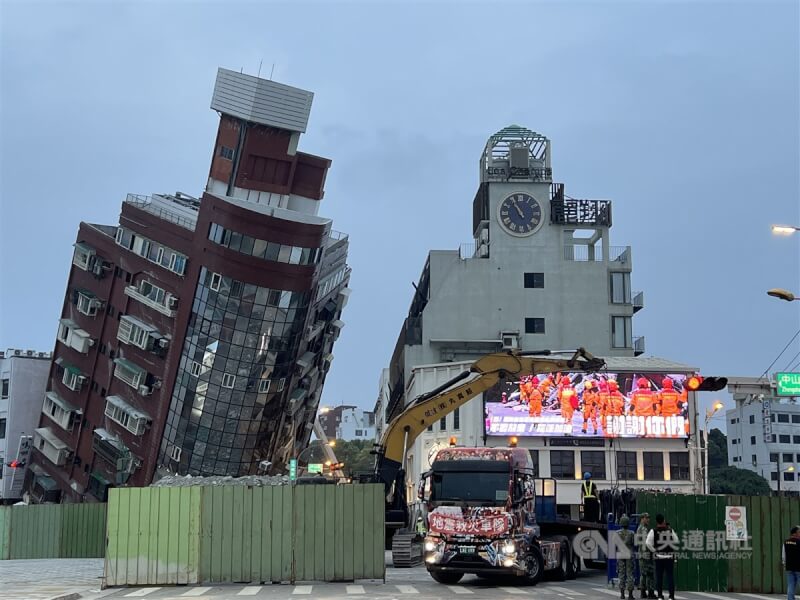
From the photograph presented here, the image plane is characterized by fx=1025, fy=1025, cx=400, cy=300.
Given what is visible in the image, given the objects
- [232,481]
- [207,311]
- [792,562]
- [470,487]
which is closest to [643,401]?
[232,481]

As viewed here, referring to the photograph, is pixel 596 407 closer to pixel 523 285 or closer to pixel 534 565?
pixel 523 285

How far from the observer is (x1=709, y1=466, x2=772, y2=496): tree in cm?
12106

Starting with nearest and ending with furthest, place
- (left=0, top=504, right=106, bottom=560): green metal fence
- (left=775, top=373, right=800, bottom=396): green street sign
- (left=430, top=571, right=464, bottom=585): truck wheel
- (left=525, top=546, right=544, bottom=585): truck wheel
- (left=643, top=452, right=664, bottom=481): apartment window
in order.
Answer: (left=525, top=546, right=544, bottom=585): truck wheel < (left=430, top=571, right=464, bottom=585): truck wheel < (left=775, top=373, right=800, bottom=396): green street sign < (left=0, top=504, right=106, bottom=560): green metal fence < (left=643, top=452, right=664, bottom=481): apartment window

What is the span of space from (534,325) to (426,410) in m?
53.7

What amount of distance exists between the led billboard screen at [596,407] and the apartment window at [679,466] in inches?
58.5

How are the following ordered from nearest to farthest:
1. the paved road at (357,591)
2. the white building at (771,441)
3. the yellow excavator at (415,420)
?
the paved road at (357,591)
the yellow excavator at (415,420)
the white building at (771,441)

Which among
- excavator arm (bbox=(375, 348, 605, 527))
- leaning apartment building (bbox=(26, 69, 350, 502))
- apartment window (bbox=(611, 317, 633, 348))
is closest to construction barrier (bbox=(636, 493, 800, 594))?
excavator arm (bbox=(375, 348, 605, 527))

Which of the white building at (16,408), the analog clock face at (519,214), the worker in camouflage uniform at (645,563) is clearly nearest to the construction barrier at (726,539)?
the worker in camouflage uniform at (645,563)

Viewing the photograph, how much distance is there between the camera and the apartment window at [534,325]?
8825 centimetres

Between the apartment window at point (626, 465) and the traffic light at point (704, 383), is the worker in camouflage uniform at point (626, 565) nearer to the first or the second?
the traffic light at point (704, 383)

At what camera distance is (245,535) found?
98.0 ft

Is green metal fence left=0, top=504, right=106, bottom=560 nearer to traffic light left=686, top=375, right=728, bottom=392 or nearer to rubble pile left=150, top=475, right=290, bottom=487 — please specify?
rubble pile left=150, top=475, right=290, bottom=487

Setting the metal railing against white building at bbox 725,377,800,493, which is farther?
white building at bbox 725,377,800,493

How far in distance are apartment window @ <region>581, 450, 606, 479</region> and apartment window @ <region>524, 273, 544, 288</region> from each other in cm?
2163
